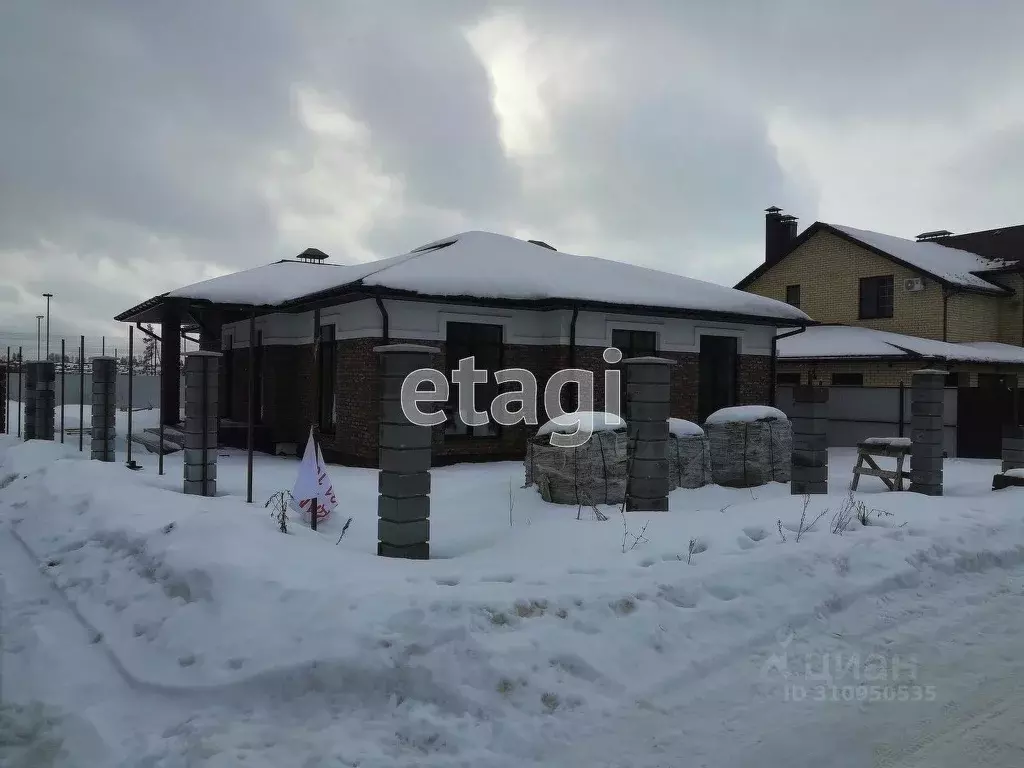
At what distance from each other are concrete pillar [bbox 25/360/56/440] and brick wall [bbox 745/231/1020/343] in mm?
24418

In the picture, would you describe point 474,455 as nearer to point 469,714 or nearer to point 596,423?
point 596,423

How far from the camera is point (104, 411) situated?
41.0 ft

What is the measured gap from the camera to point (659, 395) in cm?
771

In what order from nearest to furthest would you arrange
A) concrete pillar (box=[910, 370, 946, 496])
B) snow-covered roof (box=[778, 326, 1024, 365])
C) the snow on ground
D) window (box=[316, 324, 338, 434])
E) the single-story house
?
the snow on ground < concrete pillar (box=[910, 370, 946, 496]) < window (box=[316, 324, 338, 434]) < the single-story house < snow-covered roof (box=[778, 326, 1024, 365])

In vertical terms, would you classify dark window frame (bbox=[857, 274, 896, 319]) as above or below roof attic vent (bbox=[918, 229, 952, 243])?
below

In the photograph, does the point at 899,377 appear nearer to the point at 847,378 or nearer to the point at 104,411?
the point at 847,378

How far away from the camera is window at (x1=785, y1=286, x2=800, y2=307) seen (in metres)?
27.6

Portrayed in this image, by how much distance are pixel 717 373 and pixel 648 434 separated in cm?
1004

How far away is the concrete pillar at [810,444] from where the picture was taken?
32.4 ft

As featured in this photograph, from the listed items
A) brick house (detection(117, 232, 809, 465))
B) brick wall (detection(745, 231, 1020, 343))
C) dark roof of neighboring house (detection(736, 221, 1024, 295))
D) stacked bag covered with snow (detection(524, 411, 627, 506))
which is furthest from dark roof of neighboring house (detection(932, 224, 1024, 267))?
stacked bag covered with snow (detection(524, 411, 627, 506))

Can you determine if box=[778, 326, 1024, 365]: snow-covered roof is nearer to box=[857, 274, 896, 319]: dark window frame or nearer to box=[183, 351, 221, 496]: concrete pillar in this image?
box=[857, 274, 896, 319]: dark window frame

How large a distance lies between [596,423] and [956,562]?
4173 millimetres

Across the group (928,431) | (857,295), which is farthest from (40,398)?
(857,295)

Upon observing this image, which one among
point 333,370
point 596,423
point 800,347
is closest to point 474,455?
point 333,370
